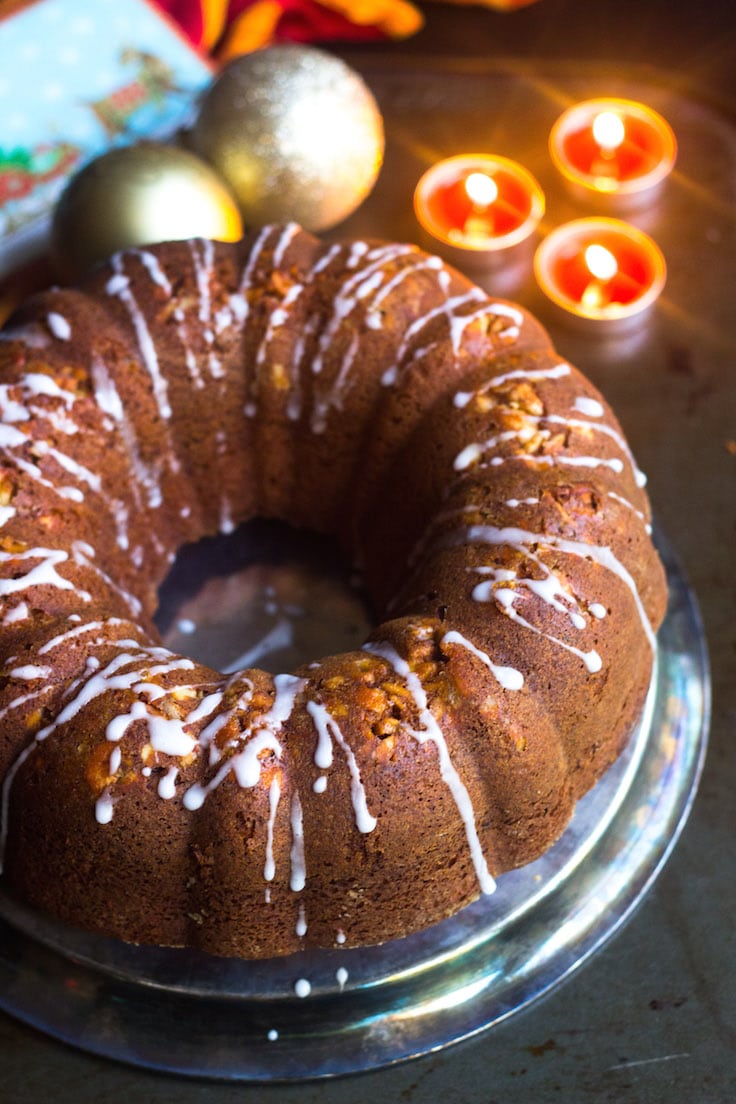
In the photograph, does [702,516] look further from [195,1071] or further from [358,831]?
[195,1071]

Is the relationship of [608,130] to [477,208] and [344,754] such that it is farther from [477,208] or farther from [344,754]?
[344,754]

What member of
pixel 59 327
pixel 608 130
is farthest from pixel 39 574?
pixel 608 130

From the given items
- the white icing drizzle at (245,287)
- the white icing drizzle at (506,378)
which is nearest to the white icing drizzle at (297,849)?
the white icing drizzle at (506,378)

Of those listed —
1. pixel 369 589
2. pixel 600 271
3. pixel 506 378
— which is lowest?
pixel 369 589

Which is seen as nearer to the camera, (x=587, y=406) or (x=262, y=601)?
(x=587, y=406)

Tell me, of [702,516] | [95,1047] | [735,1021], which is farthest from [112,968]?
[702,516]

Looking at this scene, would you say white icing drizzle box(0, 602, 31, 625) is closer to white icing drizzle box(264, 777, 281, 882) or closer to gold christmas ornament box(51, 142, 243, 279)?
white icing drizzle box(264, 777, 281, 882)

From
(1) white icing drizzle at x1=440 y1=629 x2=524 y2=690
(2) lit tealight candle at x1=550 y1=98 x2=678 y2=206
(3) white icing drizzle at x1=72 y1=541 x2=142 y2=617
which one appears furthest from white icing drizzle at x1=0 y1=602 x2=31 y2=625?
(2) lit tealight candle at x1=550 y1=98 x2=678 y2=206
